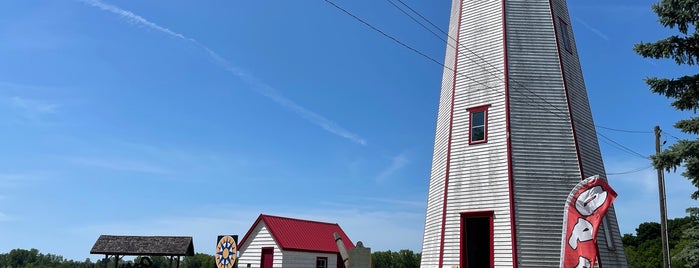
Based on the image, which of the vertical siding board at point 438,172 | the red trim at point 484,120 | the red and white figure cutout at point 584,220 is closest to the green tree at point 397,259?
the vertical siding board at point 438,172

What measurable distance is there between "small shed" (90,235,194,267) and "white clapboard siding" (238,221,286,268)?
12.1 ft

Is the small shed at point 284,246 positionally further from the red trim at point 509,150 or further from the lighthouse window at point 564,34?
the lighthouse window at point 564,34

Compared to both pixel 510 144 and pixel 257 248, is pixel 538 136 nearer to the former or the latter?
pixel 510 144

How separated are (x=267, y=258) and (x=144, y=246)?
8.29 meters

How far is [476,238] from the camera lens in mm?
16750

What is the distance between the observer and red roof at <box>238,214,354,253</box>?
25250 mm

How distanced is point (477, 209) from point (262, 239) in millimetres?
13069

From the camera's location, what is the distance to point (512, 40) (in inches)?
701

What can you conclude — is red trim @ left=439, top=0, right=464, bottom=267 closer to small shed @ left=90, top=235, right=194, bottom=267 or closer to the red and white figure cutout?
the red and white figure cutout

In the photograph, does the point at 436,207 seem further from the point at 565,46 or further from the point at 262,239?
the point at 262,239

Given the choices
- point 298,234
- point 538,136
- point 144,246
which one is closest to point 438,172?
point 538,136

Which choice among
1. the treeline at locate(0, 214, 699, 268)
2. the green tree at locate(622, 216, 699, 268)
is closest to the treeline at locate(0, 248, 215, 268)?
the treeline at locate(0, 214, 699, 268)

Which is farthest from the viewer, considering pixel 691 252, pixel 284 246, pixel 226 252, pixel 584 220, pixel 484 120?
pixel 284 246

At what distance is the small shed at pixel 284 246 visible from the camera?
82.0 ft
